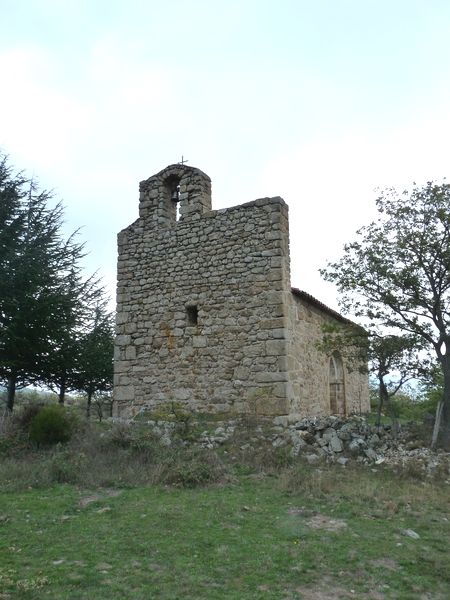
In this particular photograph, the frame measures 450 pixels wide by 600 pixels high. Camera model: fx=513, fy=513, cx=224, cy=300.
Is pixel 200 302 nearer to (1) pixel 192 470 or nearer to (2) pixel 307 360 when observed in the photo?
(2) pixel 307 360

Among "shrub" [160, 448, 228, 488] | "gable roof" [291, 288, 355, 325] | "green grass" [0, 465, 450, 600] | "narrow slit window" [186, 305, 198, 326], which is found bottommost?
"green grass" [0, 465, 450, 600]

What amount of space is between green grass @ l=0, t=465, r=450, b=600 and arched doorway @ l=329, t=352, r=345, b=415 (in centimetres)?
820

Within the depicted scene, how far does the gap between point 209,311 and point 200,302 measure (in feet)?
1.18

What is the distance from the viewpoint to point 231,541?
5898 mm

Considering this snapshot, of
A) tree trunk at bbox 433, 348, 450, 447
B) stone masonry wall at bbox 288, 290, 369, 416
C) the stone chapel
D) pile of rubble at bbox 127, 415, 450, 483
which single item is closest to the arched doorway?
stone masonry wall at bbox 288, 290, 369, 416

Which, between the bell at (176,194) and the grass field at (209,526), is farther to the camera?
the bell at (176,194)

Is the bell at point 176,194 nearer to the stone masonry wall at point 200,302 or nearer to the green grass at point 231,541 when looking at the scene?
the stone masonry wall at point 200,302

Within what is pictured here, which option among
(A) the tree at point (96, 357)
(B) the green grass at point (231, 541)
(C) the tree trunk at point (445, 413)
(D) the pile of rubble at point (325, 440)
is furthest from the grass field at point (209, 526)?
(A) the tree at point (96, 357)

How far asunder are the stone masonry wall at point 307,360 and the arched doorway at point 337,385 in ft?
A: 2.51

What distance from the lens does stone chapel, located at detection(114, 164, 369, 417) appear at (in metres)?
12.2

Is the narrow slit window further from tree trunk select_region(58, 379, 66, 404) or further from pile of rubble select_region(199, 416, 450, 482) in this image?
tree trunk select_region(58, 379, 66, 404)

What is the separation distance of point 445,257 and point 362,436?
14.0ft

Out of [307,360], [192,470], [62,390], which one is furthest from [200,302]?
[62,390]

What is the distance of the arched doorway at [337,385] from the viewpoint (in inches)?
663
